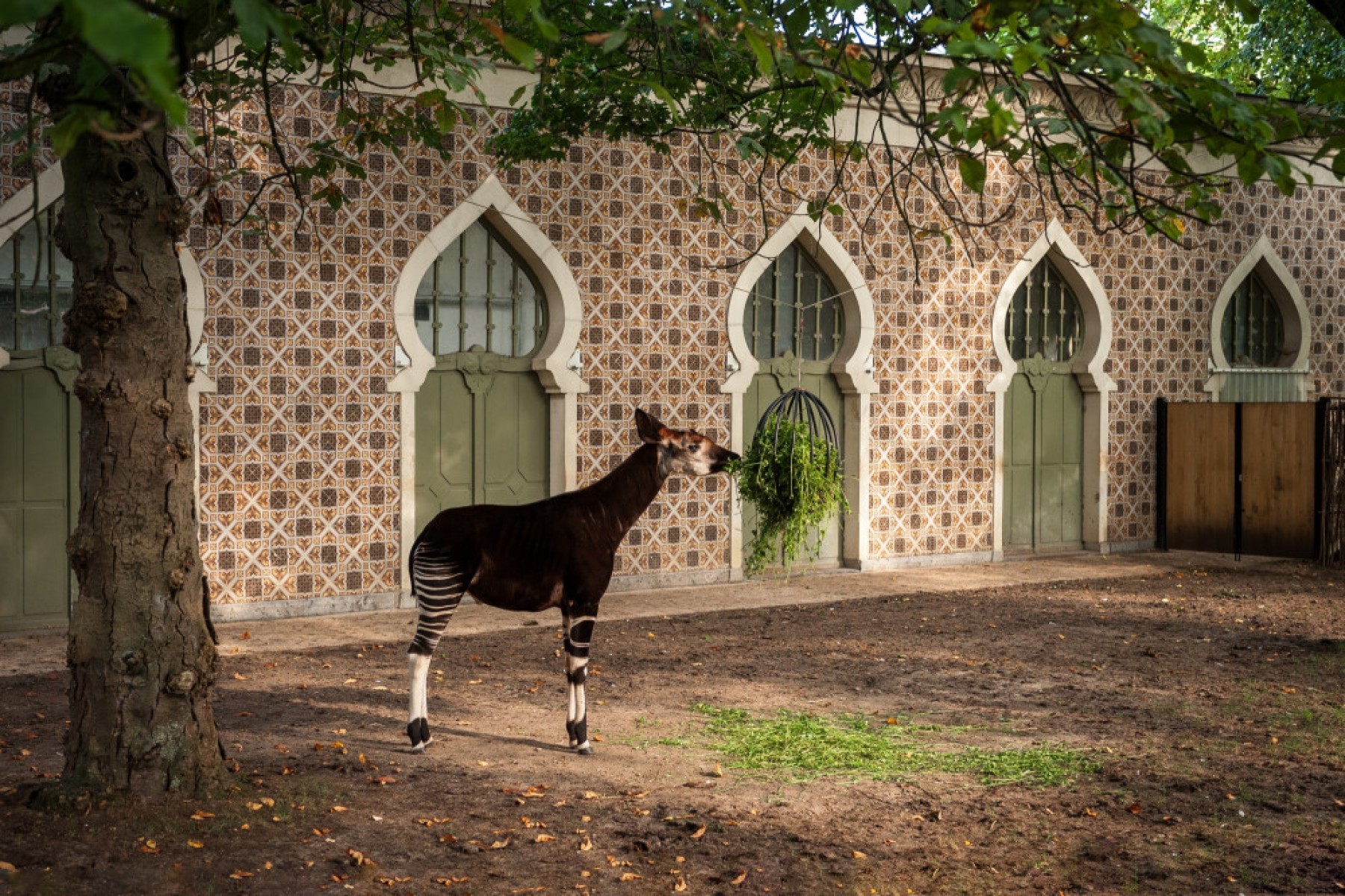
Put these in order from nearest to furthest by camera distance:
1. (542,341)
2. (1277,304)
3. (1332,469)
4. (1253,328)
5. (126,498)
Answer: (126,498) < (542,341) < (1332,469) < (1253,328) < (1277,304)

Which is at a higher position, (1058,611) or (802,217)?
(802,217)

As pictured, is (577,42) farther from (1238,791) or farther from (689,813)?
(1238,791)

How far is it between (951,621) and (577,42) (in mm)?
5894

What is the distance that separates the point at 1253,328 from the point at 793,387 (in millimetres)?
7104

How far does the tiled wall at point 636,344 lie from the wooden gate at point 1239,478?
1.22ft

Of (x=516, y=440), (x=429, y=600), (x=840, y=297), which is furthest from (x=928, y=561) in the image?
(x=429, y=600)

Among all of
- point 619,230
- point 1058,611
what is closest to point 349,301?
point 619,230

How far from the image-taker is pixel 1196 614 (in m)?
12.2

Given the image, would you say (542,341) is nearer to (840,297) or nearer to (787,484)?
(840,297)

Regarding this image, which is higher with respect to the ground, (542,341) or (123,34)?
(542,341)

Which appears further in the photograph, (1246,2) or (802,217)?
(802,217)

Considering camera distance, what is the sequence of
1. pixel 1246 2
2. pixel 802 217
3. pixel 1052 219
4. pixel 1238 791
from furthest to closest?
pixel 1052 219, pixel 802 217, pixel 1238 791, pixel 1246 2

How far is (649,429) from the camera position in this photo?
7363 mm

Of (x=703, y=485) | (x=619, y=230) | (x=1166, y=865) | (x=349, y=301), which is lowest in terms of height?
(x=1166, y=865)
